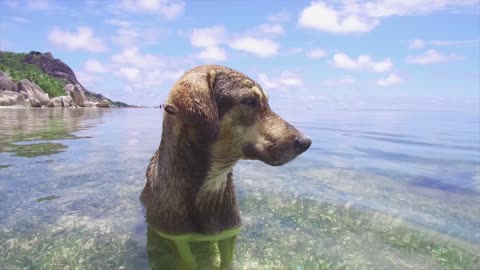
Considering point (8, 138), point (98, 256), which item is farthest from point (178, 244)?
point (8, 138)

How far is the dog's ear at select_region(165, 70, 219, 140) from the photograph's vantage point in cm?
454

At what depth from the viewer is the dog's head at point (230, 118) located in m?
4.59

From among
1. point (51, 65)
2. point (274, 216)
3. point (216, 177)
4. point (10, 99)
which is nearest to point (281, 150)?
point (216, 177)

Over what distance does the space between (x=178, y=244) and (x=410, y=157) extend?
11.1 meters

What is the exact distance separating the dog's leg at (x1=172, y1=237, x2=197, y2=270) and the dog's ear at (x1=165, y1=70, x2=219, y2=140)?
1393 millimetres

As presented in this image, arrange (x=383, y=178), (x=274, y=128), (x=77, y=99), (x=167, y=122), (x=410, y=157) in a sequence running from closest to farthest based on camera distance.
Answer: (x=274, y=128) < (x=167, y=122) < (x=383, y=178) < (x=410, y=157) < (x=77, y=99)

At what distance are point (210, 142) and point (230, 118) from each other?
0.39m

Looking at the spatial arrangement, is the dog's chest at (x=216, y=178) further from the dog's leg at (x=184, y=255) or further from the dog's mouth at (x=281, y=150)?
the dog's leg at (x=184, y=255)

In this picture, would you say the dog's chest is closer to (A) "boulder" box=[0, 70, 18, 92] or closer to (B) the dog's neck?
(B) the dog's neck

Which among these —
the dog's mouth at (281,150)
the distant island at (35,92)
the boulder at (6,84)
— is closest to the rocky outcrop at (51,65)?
the distant island at (35,92)

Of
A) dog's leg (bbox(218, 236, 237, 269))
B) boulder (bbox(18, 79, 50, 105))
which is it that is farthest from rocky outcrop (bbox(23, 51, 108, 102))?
dog's leg (bbox(218, 236, 237, 269))

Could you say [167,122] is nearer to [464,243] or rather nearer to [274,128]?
[274,128]

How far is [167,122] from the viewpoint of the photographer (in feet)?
17.8

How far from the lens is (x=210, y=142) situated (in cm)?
489
